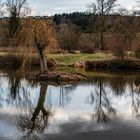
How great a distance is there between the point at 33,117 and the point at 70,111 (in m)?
2.20

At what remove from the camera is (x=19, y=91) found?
25969 mm

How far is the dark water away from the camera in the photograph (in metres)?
14.5

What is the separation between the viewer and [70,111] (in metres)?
19.0

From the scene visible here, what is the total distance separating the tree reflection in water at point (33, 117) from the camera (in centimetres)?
1523

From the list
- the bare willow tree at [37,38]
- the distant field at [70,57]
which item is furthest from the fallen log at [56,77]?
the distant field at [70,57]

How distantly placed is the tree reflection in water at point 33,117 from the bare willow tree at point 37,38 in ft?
35.6

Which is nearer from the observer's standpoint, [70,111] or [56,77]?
[70,111]

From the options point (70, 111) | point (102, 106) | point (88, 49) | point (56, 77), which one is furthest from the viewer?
point (88, 49)

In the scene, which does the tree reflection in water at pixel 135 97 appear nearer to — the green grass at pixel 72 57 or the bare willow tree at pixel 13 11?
the green grass at pixel 72 57

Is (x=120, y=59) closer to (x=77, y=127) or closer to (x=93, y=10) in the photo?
(x=93, y=10)

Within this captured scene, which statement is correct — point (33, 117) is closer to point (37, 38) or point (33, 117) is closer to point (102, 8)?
point (37, 38)

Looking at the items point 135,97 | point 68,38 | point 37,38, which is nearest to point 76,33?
point 68,38

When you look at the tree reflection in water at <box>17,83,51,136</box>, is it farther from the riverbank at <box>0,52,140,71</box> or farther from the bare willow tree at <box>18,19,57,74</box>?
the riverbank at <box>0,52,140,71</box>

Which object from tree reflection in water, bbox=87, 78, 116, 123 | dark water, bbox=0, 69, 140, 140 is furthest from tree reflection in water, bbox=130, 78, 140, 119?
tree reflection in water, bbox=87, 78, 116, 123
